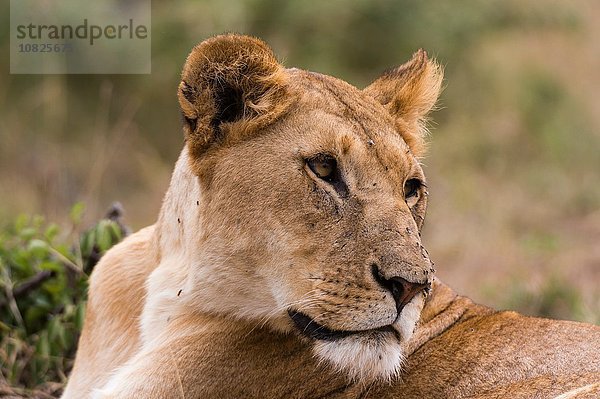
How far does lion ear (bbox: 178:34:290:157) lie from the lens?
131 inches

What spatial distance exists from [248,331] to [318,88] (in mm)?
873

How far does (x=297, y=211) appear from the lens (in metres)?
3.19

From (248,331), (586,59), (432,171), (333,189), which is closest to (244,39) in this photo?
(333,189)

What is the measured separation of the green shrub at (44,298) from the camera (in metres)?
4.87

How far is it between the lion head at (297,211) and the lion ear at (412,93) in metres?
0.29

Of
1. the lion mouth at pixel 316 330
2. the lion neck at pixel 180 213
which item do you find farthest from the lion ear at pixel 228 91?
the lion mouth at pixel 316 330

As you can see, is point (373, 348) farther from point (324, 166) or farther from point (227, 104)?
point (227, 104)

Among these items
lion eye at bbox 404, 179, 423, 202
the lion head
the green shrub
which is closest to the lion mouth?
the lion head

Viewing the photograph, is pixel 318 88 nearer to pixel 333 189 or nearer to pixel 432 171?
pixel 333 189

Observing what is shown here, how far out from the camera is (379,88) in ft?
12.8
